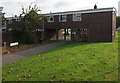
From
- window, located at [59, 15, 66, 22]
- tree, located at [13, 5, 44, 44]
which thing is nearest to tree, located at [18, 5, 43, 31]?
tree, located at [13, 5, 44, 44]

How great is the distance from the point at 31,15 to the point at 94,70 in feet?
52.5

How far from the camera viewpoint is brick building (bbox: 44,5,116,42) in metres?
20.9

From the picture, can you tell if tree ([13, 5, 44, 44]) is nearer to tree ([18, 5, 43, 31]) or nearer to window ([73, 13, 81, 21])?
tree ([18, 5, 43, 31])

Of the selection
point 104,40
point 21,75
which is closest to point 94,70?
point 21,75

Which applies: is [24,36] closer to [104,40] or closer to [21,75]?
[104,40]

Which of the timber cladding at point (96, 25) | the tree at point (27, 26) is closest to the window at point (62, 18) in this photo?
the timber cladding at point (96, 25)

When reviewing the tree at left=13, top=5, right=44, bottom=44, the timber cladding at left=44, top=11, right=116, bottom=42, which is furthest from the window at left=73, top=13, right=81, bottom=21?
the tree at left=13, top=5, right=44, bottom=44

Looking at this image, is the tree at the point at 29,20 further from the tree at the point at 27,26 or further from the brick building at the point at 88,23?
the brick building at the point at 88,23

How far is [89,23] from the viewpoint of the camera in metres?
22.4

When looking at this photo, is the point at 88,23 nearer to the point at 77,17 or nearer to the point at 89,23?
the point at 89,23

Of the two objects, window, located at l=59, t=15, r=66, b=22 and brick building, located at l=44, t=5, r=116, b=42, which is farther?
window, located at l=59, t=15, r=66, b=22

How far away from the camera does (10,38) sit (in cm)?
2094

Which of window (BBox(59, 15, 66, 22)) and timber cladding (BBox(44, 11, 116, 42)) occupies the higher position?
window (BBox(59, 15, 66, 22))

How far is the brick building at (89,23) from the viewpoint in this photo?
68.6 feet
